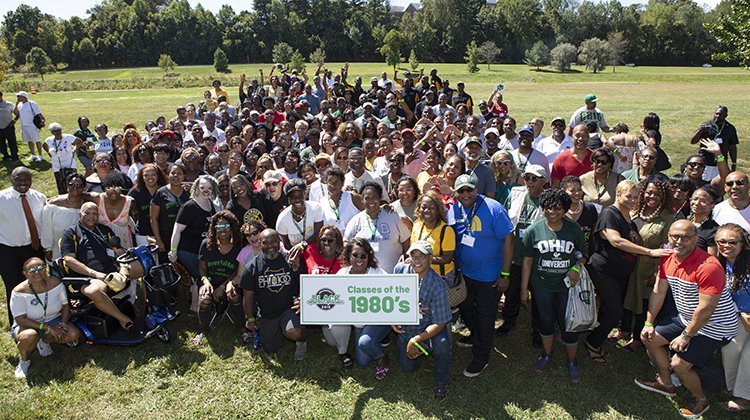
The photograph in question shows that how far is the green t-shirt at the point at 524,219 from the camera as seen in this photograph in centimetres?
604

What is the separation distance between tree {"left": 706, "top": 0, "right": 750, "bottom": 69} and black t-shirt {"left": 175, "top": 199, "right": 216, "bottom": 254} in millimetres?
14023

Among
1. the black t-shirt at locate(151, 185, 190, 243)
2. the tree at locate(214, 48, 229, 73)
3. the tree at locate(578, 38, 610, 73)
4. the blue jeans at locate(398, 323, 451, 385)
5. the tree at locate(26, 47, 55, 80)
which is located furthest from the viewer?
the tree at locate(214, 48, 229, 73)

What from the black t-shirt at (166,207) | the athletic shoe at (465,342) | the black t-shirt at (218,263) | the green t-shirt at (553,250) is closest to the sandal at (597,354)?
the green t-shirt at (553,250)

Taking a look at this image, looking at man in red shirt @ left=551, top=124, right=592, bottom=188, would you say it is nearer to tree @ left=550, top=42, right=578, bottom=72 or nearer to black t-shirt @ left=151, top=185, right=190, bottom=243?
A: black t-shirt @ left=151, top=185, right=190, bottom=243

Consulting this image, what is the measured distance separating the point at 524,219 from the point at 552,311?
1.21 m

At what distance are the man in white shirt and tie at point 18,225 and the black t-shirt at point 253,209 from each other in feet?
8.69

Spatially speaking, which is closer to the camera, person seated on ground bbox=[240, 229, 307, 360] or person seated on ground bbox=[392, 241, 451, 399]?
person seated on ground bbox=[392, 241, 451, 399]

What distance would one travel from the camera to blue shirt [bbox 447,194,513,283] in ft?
17.9

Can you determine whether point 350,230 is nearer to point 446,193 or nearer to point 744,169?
point 446,193

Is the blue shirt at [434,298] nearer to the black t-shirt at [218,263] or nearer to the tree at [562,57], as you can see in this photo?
the black t-shirt at [218,263]

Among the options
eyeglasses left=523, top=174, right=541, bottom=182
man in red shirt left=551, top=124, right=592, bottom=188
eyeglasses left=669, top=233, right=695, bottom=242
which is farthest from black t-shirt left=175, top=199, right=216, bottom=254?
eyeglasses left=669, top=233, right=695, bottom=242

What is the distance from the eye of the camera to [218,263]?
6.63 m

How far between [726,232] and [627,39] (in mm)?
93363

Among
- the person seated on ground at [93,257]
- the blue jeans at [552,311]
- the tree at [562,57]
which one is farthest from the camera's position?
the tree at [562,57]
